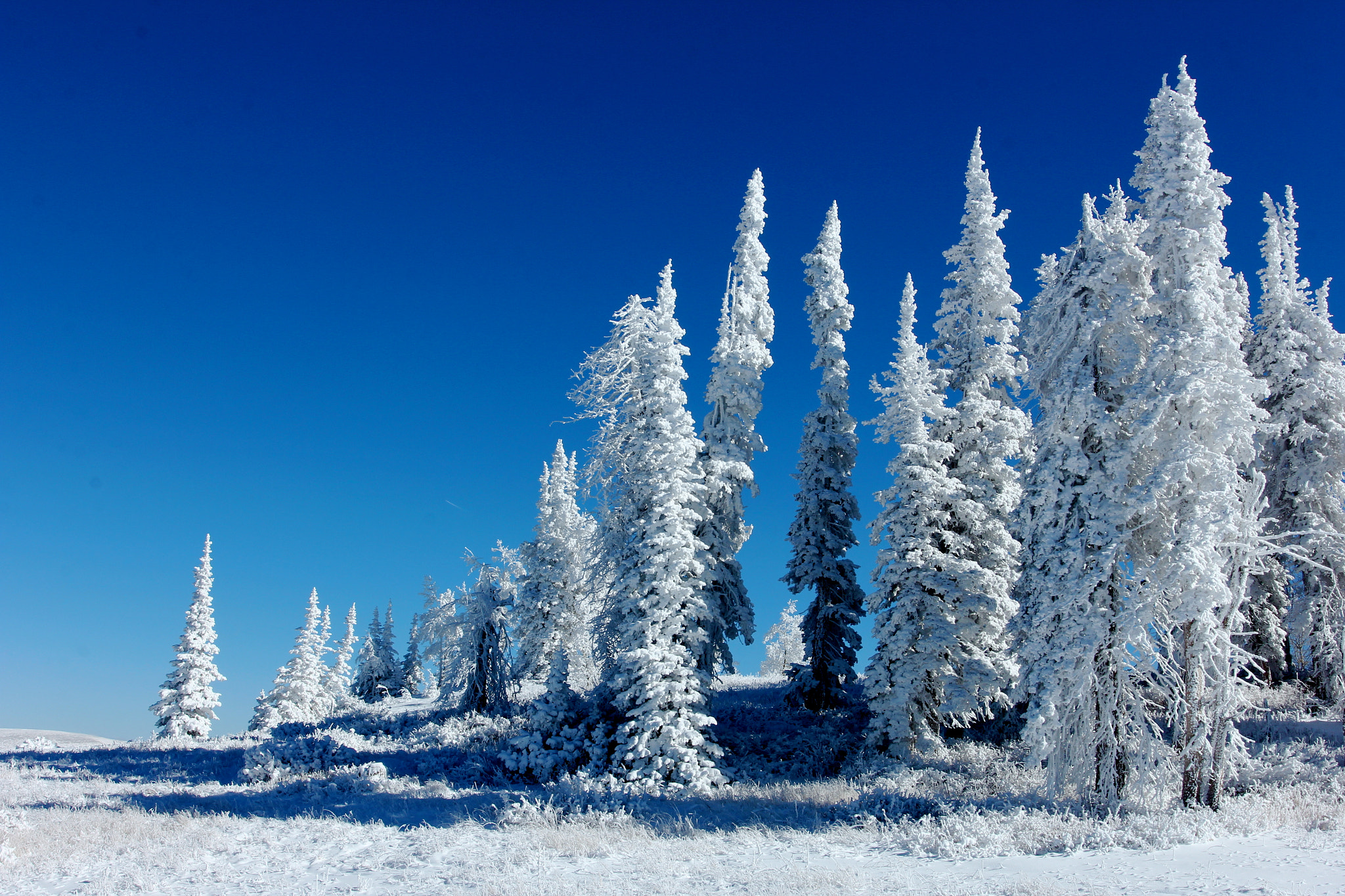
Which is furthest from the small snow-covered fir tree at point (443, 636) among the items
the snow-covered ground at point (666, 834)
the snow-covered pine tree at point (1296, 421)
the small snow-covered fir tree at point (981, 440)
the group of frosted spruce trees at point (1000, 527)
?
the snow-covered pine tree at point (1296, 421)

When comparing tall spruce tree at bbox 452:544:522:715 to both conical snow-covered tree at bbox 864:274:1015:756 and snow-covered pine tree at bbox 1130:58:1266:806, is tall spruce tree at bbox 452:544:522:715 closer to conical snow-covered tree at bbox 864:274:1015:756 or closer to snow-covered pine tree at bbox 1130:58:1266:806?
conical snow-covered tree at bbox 864:274:1015:756

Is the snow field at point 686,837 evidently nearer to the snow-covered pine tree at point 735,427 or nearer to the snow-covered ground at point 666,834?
the snow-covered ground at point 666,834

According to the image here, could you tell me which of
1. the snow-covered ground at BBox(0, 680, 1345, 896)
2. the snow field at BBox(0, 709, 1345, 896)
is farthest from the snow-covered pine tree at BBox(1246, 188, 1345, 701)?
the snow field at BBox(0, 709, 1345, 896)

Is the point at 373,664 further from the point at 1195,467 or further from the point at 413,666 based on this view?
the point at 1195,467

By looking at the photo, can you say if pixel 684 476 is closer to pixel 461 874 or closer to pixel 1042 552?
pixel 1042 552

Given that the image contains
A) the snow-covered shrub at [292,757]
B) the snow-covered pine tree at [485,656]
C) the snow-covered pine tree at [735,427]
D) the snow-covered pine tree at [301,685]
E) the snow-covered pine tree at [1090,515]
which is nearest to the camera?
the snow-covered pine tree at [1090,515]

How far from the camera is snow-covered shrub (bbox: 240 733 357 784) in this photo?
23.6 metres

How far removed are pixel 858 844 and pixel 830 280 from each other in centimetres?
2401

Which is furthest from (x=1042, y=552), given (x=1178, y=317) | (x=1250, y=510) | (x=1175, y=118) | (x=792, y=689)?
(x=792, y=689)

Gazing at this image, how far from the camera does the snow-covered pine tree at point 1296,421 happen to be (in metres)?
26.3

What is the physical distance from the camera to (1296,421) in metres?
27.0

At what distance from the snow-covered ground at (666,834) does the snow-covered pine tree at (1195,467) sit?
217cm

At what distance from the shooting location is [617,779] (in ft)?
77.0

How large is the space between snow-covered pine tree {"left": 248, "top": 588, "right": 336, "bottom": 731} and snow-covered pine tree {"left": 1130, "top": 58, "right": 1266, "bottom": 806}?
147ft
